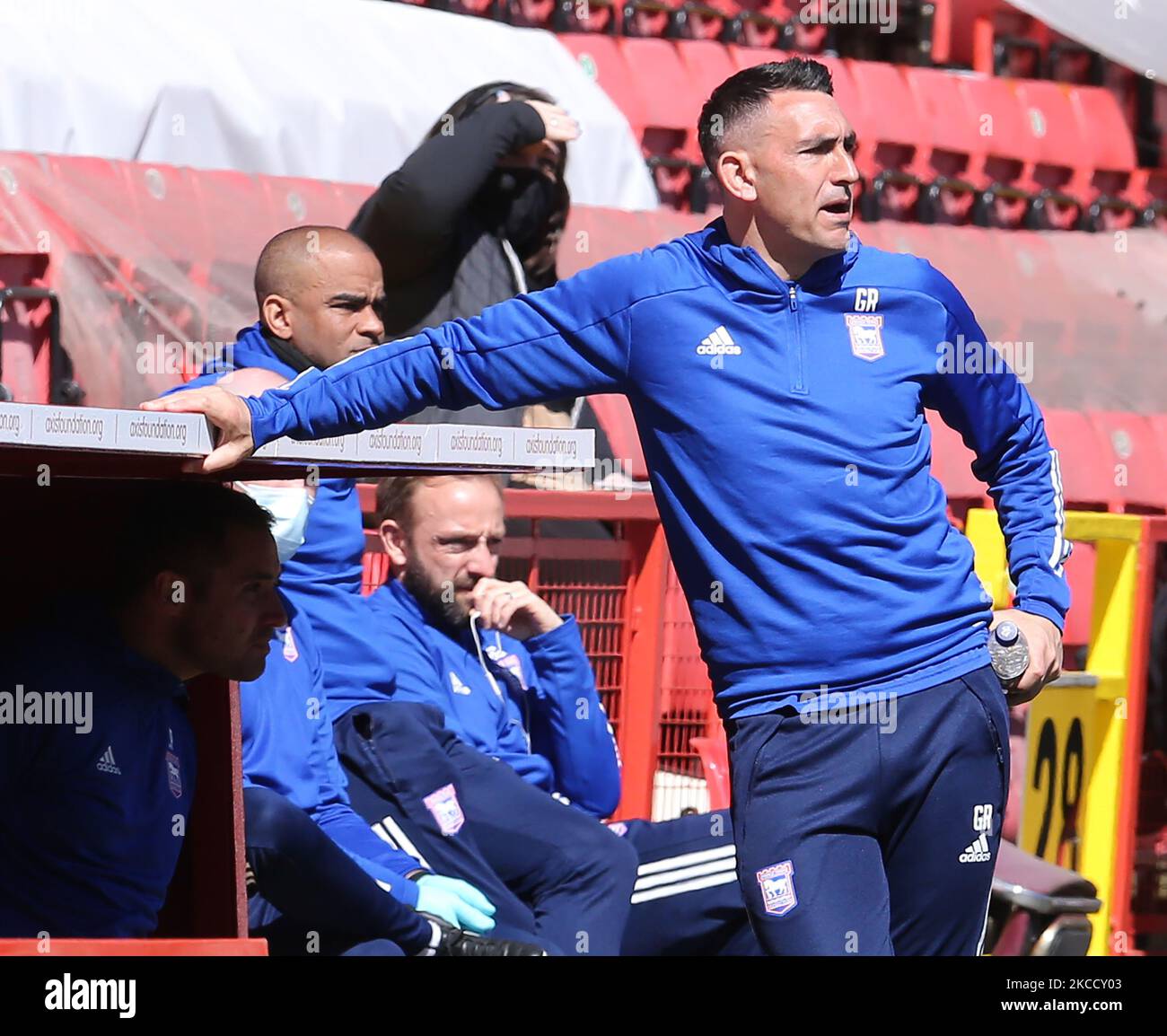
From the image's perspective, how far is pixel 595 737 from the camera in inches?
176

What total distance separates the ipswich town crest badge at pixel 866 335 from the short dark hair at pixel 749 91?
308mm

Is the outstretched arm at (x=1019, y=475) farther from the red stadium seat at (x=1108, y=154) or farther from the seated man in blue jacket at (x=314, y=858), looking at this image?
the red stadium seat at (x=1108, y=154)

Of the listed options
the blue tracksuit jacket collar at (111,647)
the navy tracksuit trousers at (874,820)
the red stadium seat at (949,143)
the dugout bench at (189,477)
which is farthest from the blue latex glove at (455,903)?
the red stadium seat at (949,143)

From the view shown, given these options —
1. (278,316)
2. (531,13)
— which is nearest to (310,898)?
(278,316)

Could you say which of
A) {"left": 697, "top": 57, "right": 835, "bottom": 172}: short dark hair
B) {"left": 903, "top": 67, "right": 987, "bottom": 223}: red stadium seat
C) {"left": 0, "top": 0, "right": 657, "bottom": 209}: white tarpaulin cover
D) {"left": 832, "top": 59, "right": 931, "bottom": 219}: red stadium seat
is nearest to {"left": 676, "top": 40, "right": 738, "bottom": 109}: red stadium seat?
{"left": 832, "top": 59, "right": 931, "bottom": 219}: red stadium seat

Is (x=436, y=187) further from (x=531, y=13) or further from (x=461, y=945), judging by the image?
(x=531, y=13)

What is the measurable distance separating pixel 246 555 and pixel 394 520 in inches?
58.5

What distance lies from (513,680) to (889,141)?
7036 mm

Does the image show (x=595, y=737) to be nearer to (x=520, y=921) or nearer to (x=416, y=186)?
(x=520, y=921)

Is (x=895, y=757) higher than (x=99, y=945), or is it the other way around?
(x=895, y=757)

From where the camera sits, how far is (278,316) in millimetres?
4035

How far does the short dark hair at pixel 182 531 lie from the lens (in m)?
2.98

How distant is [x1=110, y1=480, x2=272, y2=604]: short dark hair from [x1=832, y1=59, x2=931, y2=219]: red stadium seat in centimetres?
791
